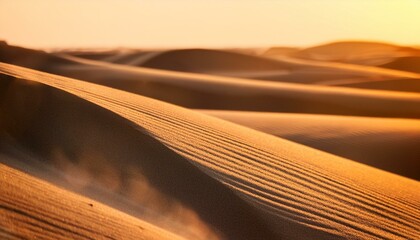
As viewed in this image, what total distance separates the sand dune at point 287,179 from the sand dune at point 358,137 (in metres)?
0.52

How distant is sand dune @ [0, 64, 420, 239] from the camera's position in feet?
6.20

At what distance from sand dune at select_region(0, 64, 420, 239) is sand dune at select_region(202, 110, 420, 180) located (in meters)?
0.52

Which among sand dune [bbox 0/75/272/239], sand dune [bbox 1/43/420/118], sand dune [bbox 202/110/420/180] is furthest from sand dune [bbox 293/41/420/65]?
sand dune [bbox 0/75/272/239]

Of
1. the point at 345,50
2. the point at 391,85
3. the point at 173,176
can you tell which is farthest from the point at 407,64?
the point at 345,50

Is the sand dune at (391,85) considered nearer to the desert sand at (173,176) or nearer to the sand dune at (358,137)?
the sand dune at (358,137)

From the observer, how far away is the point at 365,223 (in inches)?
75.7

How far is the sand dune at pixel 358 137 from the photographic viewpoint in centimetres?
338

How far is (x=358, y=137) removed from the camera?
143 inches

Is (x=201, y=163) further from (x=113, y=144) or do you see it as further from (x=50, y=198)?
(x=50, y=198)

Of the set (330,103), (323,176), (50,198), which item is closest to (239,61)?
(330,103)

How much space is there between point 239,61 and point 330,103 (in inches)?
337

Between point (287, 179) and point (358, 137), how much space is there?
1576 mm

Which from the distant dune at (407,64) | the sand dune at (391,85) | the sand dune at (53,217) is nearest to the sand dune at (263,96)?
the sand dune at (391,85)

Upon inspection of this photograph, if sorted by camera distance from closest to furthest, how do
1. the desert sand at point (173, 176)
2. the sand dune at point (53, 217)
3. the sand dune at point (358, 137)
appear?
the sand dune at point (53, 217) < the desert sand at point (173, 176) < the sand dune at point (358, 137)
